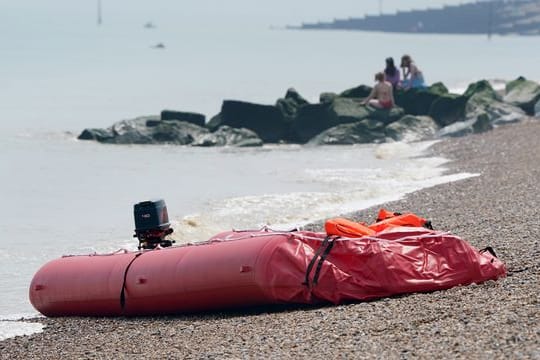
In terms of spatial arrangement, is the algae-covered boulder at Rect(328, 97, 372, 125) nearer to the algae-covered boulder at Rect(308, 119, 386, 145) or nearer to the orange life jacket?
the algae-covered boulder at Rect(308, 119, 386, 145)

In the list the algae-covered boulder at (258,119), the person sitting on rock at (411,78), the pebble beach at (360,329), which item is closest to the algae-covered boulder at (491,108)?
the person sitting on rock at (411,78)

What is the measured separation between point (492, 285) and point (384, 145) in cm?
1652

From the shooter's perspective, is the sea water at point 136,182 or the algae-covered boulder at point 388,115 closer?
the sea water at point 136,182

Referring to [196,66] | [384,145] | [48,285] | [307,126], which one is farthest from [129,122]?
[196,66]

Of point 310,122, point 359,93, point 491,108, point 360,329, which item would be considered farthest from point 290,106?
point 360,329

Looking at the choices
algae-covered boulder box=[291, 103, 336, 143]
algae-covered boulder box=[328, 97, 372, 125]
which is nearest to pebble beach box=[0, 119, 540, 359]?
algae-covered boulder box=[328, 97, 372, 125]

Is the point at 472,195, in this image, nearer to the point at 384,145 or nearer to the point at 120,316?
the point at 120,316

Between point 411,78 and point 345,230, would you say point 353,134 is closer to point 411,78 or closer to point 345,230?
point 411,78

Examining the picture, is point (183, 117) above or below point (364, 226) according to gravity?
below

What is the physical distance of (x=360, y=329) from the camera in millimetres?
7723

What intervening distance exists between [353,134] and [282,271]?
57.8 feet

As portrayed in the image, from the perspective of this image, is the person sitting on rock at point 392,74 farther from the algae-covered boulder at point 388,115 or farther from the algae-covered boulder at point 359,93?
the algae-covered boulder at point 359,93

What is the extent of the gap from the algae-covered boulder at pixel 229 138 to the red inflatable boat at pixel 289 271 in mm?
17092

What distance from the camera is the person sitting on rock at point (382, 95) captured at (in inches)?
1042
